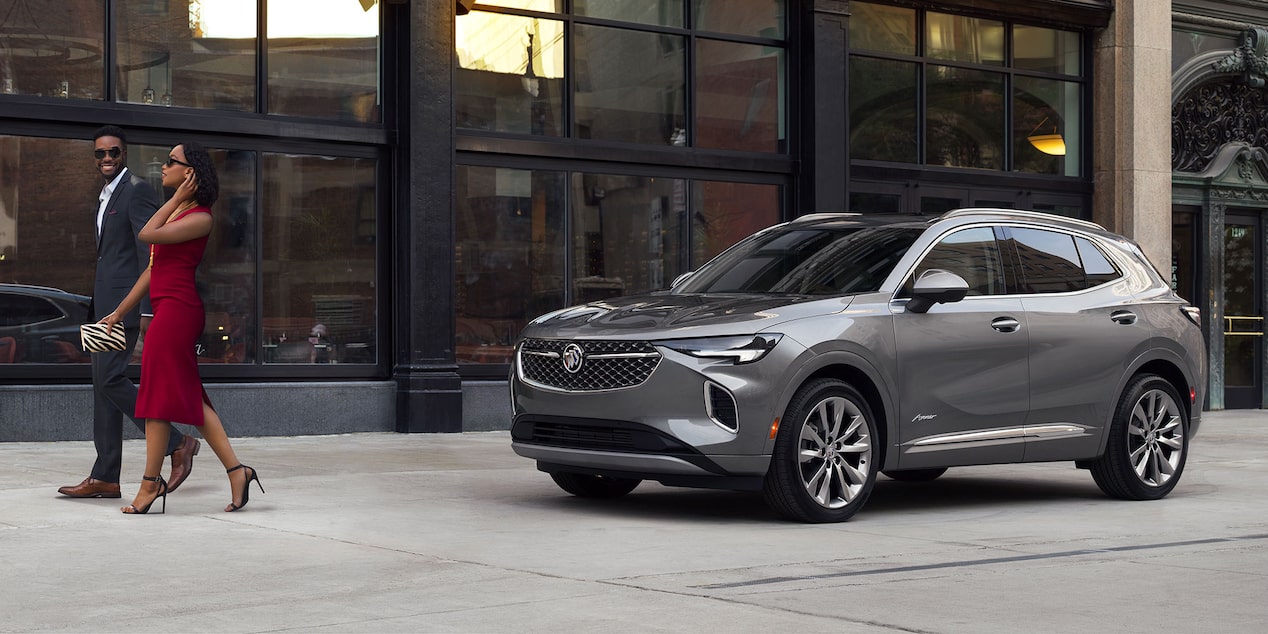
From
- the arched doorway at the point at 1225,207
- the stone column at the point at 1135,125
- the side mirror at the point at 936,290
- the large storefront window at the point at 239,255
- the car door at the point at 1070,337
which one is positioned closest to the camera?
the side mirror at the point at 936,290

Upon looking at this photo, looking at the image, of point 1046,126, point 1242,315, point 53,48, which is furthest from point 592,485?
point 1242,315

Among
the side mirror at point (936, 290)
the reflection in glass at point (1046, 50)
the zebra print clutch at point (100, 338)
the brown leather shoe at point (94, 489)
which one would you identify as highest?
the reflection in glass at point (1046, 50)

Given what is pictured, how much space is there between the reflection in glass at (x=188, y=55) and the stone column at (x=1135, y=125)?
35.6ft

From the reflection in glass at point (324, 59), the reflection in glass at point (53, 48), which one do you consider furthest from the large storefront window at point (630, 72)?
the reflection in glass at point (53, 48)

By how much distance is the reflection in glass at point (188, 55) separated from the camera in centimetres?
1372

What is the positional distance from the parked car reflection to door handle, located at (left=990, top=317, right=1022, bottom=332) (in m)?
7.55

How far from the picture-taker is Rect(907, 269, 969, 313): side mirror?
8812mm

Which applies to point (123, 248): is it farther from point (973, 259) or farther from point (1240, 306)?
point (1240, 306)

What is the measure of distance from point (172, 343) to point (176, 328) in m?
0.08

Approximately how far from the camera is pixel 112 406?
8930 mm

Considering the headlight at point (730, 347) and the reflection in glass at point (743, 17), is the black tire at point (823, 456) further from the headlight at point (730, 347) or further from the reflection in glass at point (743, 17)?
the reflection in glass at point (743, 17)

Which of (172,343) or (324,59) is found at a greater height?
(324,59)

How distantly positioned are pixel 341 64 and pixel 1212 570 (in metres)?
9.93

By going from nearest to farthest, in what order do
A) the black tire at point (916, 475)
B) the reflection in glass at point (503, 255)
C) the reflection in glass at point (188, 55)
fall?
the black tire at point (916, 475) → the reflection in glass at point (188, 55) → the reflection in glass at point (503, 255)
